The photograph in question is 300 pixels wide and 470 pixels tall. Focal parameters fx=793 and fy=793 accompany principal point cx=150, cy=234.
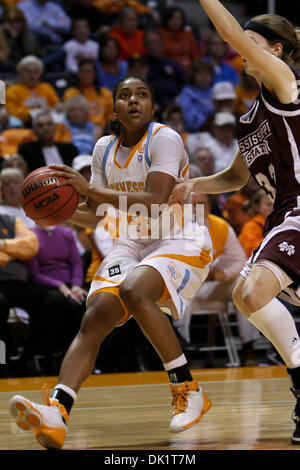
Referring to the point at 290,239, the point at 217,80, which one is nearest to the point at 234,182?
the point at 290,239

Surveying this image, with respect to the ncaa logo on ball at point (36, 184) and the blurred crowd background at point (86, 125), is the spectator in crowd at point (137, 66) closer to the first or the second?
the blurred crowd background at point (86, 125)

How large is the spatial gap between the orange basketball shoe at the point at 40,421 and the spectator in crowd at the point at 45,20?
8568mm

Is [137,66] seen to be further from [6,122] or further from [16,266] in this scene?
[16,266]

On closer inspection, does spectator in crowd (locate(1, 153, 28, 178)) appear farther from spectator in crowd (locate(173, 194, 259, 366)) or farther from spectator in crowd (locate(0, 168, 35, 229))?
spectator in crowd (locate(173, 194, 259, 366))

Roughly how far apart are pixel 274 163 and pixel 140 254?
886 millimetres

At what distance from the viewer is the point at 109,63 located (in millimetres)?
10523

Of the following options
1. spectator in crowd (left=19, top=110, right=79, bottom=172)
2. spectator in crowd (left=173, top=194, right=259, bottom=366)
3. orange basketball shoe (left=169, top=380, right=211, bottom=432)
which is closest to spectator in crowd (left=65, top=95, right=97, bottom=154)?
spectator in crowd (left=19, top=110, right=79, bottom=172)

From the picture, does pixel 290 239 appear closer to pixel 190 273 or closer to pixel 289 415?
pixel 190 273

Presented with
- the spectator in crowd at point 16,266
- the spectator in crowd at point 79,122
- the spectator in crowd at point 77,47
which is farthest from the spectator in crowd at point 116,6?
the spectator in crowd at point 16,266

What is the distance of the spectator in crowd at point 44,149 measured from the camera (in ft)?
26.7

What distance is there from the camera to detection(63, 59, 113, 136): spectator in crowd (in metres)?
9.72

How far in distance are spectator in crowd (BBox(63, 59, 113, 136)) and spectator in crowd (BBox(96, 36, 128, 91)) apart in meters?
0.57

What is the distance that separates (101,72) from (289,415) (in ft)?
23.4
